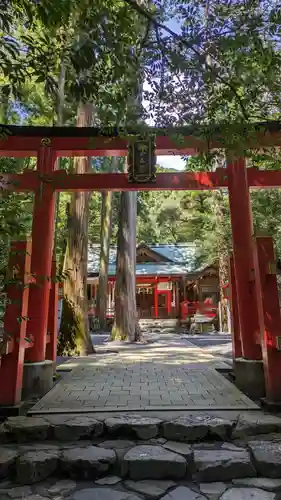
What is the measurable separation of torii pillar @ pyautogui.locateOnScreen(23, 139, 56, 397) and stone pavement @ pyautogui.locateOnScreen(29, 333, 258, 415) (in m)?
0.26

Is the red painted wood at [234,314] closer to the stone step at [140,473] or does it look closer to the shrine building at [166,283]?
the stone step at [140,473]

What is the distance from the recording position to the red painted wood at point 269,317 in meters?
3.76

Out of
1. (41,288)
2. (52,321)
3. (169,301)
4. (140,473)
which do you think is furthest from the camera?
(169,301)

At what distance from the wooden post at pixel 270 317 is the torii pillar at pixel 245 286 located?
17 centimetres

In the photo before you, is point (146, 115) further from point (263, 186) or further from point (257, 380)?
Result: point (257, 380)

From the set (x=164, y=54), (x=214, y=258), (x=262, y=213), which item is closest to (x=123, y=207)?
(x=262, y=213)

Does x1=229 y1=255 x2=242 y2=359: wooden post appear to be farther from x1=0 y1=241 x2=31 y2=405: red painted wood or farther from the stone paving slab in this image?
x1=0 y1=241 x2=31 y2=405: red painted wood

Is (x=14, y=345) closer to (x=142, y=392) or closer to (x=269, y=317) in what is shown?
(x=142, y=392)

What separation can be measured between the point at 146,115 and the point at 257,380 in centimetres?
322

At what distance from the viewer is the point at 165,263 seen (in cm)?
2044

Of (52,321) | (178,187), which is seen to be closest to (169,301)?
(52,321)

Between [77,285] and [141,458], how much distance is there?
237 inches

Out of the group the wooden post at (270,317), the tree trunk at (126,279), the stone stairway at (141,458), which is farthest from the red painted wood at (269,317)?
the tree trunk at (126,279)

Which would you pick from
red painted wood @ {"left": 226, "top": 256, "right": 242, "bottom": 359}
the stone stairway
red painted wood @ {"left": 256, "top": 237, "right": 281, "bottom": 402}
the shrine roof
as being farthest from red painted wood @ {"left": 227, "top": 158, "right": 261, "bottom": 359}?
the shrine roof
